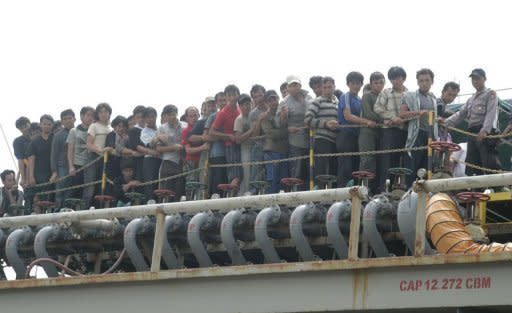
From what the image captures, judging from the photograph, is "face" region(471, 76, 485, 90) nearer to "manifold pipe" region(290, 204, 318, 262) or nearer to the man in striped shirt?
the man in striped shirt

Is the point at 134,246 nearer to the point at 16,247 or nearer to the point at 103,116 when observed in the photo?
the point at 16,247

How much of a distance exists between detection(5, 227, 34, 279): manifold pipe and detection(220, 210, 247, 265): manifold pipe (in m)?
3.22

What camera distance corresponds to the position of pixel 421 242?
12000mm

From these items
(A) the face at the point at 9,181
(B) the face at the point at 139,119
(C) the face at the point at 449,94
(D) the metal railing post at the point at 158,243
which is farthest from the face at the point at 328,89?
(A) the face at the point at 9,181

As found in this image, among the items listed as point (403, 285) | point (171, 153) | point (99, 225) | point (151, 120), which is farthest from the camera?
point (151, 120)

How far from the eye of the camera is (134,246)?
1497 cm

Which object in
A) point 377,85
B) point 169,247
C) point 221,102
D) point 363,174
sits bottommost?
point 169,247

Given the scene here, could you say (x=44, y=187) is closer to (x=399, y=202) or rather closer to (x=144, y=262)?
(x=144, y=262)

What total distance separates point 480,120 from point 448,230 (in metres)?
3.18

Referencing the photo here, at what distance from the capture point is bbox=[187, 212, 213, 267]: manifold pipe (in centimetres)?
1441

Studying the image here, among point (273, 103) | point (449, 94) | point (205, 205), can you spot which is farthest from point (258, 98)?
point (205, 205)

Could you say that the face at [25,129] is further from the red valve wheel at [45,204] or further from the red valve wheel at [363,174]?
the red valve wheel at [363,174]

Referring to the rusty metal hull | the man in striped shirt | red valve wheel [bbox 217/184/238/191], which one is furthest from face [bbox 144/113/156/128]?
the rusty metal hull

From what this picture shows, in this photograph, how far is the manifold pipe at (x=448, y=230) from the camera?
12117 mm
